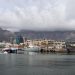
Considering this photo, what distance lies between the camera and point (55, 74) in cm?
6281

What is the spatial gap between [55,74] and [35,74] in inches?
166

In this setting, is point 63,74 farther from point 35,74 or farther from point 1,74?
point 1,74

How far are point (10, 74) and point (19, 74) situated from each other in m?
1.90

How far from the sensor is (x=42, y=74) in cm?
6303

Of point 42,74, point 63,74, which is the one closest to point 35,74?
point 42,74

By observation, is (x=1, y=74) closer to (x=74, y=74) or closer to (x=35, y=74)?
(x=35, y=74)

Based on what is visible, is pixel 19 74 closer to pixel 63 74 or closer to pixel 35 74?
pixel 35 74

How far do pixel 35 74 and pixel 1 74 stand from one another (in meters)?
7.08

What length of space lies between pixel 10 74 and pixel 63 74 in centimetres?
1110

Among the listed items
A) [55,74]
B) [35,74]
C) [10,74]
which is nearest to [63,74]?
[55,74]

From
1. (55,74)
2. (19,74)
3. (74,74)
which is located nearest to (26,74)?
(19,74)

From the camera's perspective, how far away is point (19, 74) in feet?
205

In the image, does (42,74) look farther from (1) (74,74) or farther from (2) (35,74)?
(1) (74,74)

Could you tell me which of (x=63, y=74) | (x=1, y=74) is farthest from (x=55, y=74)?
(x=1, y=74)
